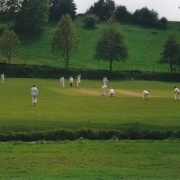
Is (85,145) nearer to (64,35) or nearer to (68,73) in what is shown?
(68,73)

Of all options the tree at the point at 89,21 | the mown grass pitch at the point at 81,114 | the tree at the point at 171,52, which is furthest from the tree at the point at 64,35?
the tree at the point at 89,21

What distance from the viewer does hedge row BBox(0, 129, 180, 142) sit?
2769 cm

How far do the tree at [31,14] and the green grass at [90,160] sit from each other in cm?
10294

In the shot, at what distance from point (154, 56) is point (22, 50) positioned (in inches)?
1429

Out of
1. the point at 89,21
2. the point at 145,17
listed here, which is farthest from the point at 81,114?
the point at 145,17

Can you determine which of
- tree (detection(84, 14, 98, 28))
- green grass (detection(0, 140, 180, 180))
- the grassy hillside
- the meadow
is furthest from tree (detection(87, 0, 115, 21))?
green grass (detection(0, 140, 180, 180))

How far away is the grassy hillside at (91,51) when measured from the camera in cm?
10569

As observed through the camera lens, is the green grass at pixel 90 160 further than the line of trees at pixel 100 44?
No

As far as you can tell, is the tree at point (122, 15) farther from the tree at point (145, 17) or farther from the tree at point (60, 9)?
the tree at point (60, 9)

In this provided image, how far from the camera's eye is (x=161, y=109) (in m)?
40.6

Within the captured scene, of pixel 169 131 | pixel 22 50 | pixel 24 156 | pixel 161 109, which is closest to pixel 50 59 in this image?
pixel 22 50

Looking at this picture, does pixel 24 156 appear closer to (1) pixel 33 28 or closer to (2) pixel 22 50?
(2) pixel 22 50

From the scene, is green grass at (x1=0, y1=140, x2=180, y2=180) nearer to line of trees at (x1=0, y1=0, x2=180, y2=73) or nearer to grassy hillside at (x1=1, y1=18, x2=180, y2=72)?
line of trees at (x1=0, y1=0, x2=180, y2=73)

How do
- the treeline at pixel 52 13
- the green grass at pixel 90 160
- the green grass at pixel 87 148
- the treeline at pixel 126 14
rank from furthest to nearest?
the treeline at pixel 126 14
the treeline at pixel 52 13
the green grass at pixel 87 148
the green grass at pixel 90 160
